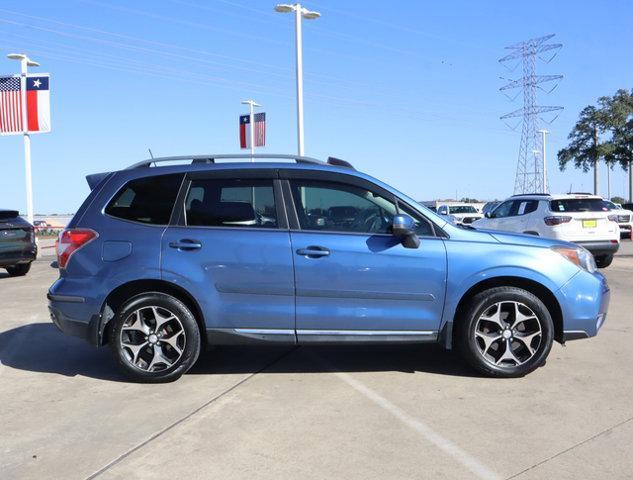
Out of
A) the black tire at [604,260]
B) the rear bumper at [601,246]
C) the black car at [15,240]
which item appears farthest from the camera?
the black tire at [604,260]

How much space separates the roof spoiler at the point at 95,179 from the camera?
18.0 ft

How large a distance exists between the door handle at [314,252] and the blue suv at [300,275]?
0.01 meters

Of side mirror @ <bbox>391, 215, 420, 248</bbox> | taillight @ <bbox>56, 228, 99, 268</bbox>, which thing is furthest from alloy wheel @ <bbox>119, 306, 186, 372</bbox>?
side mirror @ <bbox>391, 215, 420, 248</bbox>

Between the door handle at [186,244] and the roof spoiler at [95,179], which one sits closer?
the door handle at [186,244]

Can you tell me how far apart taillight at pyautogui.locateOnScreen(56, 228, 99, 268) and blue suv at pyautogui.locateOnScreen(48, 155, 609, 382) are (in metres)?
0.02

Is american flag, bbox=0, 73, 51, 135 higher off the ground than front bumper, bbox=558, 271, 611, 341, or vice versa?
american flag, bbox=0, 73, 51, 135

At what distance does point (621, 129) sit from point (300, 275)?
38903mm

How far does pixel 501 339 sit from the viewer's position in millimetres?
5129

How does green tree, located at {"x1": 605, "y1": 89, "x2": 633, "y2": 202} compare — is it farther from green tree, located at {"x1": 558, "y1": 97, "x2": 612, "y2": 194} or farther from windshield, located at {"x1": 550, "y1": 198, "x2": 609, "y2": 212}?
windshield, located at {"x1": 550, "y1": 198, "x2": 609, "y2": 212}

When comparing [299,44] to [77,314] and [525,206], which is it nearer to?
[525,206]

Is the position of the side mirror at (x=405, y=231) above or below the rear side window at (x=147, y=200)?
below

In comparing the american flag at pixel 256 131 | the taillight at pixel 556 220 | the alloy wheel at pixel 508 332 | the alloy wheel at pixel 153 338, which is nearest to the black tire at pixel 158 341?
the alloy wheel at pixel 153 338

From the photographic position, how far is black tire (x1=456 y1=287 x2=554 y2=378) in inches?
199

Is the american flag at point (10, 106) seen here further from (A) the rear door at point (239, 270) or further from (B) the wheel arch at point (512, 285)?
(B) the wheel arch at point (512, 285)
